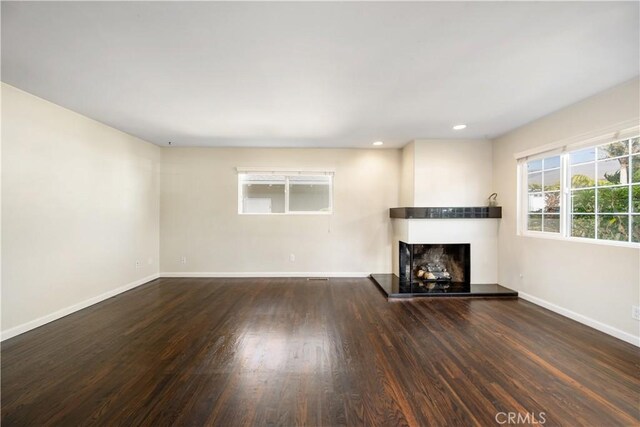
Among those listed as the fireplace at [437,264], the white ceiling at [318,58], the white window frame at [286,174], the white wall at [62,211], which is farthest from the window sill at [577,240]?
the white wall at [62,211]

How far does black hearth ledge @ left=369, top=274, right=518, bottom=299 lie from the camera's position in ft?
11.7

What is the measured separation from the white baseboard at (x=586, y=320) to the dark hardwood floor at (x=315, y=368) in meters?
0.10

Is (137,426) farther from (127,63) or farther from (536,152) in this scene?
(536,152)

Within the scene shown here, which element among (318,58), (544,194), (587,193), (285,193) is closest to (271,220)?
(285,193)

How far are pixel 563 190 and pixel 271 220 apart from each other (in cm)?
428

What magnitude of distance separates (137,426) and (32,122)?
10.3 feet

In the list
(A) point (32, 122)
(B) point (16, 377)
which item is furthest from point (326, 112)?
(B) point (16, 377)

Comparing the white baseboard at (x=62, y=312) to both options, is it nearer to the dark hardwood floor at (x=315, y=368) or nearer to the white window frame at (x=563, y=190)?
the dark hardwood floor at (x=315, y=368)

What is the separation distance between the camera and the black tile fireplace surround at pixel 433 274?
371 centimetres

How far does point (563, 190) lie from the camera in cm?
304

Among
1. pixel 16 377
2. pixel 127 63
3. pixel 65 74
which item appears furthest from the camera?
pixel 65 74

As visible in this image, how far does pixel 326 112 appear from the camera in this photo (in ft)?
9.61

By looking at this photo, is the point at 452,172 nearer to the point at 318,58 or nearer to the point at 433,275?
the point at 433,275

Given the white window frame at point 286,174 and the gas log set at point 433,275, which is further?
the white window frame at point 286,174
